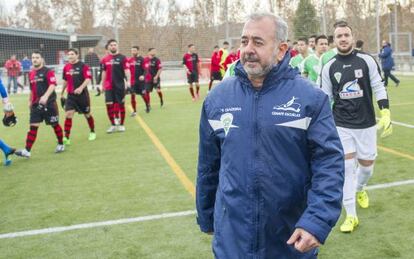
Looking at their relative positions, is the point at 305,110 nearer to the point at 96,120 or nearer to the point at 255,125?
the point at 255,125

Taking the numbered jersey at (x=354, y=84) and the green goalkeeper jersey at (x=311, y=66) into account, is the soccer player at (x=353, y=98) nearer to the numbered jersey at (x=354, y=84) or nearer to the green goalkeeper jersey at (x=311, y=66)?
the numbered jersey at (x=354, y=84)

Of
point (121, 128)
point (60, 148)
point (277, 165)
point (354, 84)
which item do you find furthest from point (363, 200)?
point (121, 128)

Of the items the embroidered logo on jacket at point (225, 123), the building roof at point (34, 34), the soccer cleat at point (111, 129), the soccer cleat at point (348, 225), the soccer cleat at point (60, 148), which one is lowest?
the soccer cleat at point (348, 225)

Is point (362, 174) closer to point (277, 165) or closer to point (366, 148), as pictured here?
point (366, 148)

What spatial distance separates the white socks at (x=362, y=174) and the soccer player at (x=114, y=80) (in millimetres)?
7679

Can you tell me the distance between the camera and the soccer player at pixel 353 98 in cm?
493

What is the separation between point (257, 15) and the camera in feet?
8.27

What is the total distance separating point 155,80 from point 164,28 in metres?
19.1

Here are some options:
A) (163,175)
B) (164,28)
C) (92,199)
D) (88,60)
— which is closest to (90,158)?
(163,175)

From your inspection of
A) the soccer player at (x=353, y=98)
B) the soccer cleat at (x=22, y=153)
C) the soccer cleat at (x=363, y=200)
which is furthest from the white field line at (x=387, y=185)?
the soccer cleat at (x=22, y=153)

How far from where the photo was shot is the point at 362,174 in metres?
5.35

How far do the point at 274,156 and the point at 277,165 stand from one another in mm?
46

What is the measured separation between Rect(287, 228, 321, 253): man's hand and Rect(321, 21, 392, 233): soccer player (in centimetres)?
268

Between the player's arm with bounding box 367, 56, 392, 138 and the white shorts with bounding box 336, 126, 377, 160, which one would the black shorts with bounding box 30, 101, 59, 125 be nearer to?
the white shorts with bounding box 336, 126, 377, 160
